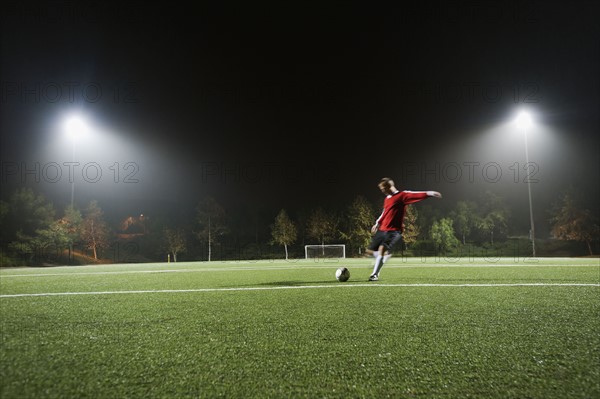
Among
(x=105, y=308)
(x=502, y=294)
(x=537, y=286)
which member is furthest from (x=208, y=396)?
(x=537, y=286)

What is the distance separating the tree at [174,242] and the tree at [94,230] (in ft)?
25.4

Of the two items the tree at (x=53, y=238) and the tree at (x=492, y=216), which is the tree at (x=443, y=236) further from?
the tree at (x=53, y=238)

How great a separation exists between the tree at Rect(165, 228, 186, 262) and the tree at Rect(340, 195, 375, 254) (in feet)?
76.0

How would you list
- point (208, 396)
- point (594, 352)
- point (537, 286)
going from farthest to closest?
point (537, 286)
point (594, 352)
point (208, 396)

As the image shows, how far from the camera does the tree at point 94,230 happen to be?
44.0 metres

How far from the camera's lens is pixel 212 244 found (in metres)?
50.5

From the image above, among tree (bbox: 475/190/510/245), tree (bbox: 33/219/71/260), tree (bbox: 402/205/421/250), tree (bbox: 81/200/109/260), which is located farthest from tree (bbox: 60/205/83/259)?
tree (bbox: 475/190/510/245)

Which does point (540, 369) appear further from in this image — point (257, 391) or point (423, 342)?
point (257, 391)

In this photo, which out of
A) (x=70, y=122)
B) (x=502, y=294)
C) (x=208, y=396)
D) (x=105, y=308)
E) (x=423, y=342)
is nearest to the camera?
(x=208, y=396)

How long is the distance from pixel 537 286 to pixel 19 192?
49519 mm

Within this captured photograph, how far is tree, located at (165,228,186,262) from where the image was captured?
48.1m

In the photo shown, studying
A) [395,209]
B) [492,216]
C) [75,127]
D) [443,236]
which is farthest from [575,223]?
[75,127]

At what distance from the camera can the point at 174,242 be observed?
48219 mm

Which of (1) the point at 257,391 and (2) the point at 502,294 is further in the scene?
(2) the point at 502,294
